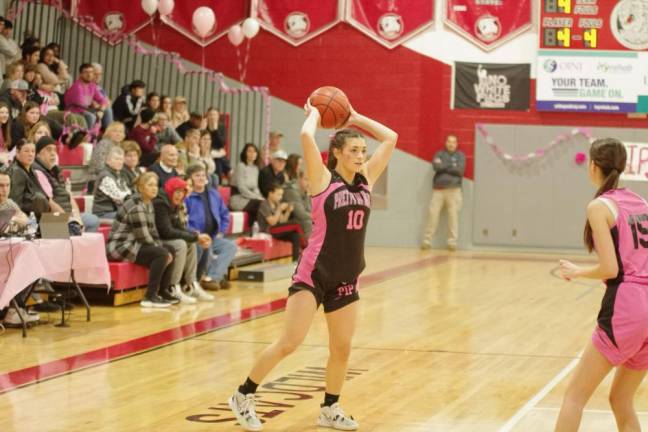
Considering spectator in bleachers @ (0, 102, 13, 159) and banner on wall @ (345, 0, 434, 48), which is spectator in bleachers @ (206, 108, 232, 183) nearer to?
banner on wall @ (345, 0, 434, 48)

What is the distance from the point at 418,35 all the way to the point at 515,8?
1.73 metres

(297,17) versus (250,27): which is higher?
(297,17)

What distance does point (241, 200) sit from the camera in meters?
15.7

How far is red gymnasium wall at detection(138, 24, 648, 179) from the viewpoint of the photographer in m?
19.4

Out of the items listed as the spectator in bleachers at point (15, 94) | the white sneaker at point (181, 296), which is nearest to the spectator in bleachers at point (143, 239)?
the white sneaker at point (181, 296)

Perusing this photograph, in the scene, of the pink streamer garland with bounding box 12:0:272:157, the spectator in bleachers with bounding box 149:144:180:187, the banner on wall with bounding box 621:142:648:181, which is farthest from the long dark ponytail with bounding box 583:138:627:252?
the banner on wall with bounding box 621:142:648:181

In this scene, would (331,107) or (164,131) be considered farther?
(164,131)

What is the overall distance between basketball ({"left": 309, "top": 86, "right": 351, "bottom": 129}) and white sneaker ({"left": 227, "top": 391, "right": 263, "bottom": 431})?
159cm

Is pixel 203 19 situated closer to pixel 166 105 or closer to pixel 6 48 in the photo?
pixel 166 105

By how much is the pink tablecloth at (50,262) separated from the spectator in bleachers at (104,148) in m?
2.79

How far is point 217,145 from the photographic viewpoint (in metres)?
16.5

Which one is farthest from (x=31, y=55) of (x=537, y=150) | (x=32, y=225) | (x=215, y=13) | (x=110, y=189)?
(x=537, y=150)

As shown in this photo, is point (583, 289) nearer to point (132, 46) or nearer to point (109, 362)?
point (109, 362)

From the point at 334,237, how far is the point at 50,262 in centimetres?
430
